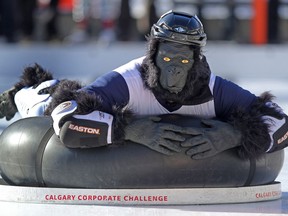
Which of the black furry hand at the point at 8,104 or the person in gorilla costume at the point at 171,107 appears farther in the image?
the black furry hand at the point at 8,104

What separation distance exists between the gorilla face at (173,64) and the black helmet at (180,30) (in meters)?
0.04

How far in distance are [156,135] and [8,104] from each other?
5.33 feet

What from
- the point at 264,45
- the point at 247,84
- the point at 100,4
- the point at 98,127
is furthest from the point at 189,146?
the point at 100,4

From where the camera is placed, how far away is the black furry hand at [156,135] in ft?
16.7

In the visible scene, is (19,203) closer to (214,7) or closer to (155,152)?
(155,152)

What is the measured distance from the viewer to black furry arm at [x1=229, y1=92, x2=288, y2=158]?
17.1 ft

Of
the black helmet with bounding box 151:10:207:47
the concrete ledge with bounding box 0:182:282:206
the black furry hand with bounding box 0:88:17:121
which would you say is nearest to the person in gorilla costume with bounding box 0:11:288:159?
the black helmet with bounding box 151:10:207:47

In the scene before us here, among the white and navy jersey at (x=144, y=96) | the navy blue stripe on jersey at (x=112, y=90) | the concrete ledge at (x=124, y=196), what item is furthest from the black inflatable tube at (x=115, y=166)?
the navy blue stripe on jersey at (x=112, y=90)

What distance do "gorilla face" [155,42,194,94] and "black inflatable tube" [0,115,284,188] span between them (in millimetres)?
198

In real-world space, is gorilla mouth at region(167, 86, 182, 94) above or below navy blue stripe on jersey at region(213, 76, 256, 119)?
above

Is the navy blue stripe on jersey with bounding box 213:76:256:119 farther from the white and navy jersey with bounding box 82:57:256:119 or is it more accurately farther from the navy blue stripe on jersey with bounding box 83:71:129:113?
the navy blue stripe on jersey with bounding box 83:71:129:113

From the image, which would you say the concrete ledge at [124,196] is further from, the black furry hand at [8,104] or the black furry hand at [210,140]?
the black furry hand at [8,104]

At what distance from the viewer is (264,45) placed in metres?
15.1

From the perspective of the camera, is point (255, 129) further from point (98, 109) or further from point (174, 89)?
point (98, 109)
